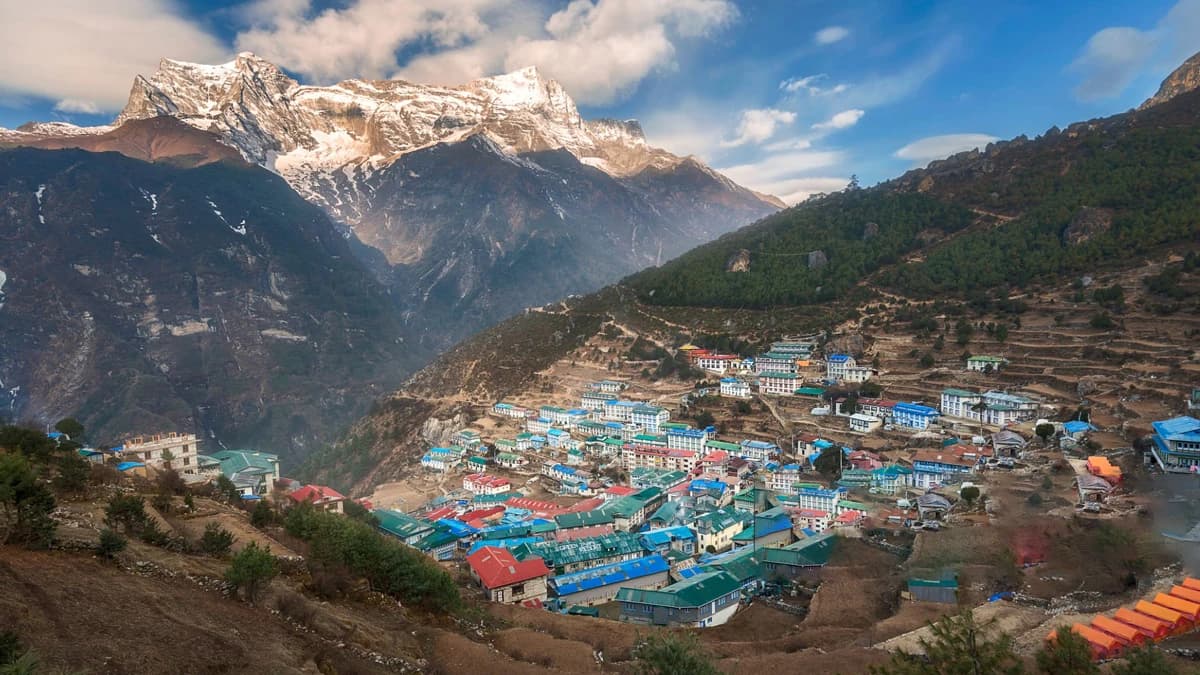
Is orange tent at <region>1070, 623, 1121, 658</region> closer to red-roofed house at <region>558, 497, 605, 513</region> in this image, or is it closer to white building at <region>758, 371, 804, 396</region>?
red-roofed house at <region>558, 497, 605, 513</region>

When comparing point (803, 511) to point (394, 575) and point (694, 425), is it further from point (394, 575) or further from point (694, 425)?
point (394, 575)

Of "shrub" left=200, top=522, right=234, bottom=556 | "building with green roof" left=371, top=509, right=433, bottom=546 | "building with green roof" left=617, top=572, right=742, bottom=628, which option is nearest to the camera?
"shrub" left=200, top=522, right=234, bottom=556

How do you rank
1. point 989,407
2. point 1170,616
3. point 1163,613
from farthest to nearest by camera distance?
point 989,407 < point 1163,613 < point 1170,616

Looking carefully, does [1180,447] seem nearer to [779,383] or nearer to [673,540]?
[673,540]

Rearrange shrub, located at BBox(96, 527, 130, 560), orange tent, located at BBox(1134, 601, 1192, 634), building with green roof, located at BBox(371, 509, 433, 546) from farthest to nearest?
building with green roof, located at BBox(371, 509, 433, 546)
orange tent, located at BBox(1134, 601, 1192, 634)
shrub, located at BBox(96, 527, 130, 560)

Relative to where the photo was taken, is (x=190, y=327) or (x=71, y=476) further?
(x=190, y=327)

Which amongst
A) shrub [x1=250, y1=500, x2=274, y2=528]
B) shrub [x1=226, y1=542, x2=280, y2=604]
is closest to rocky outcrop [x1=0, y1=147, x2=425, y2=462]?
shrub [x1=250, y1=500, x2=274, y2=528]

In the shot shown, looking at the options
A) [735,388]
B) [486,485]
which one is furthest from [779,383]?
[486,485]

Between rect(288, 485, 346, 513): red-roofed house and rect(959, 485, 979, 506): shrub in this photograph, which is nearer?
rect(959, 485, 979, 506): shrub
